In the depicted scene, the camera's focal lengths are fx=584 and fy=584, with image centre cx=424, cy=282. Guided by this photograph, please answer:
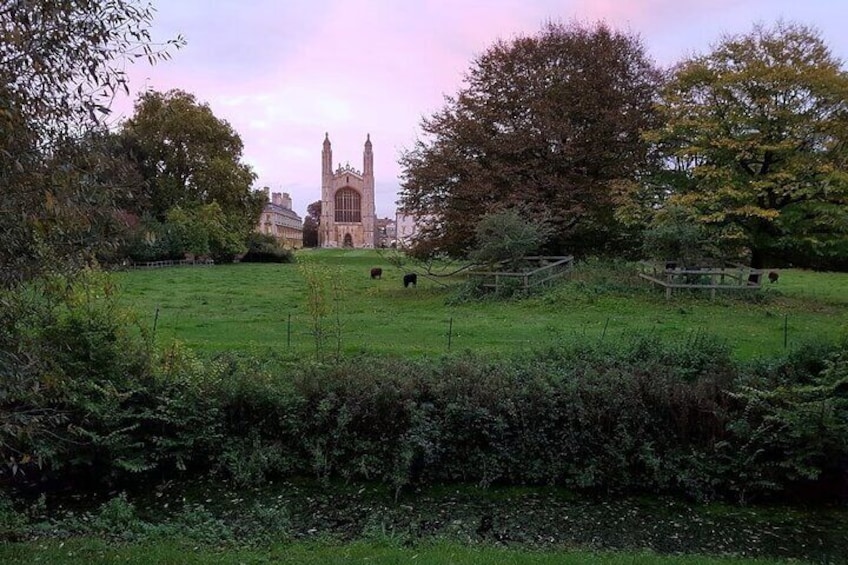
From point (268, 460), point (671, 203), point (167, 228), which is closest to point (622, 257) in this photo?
point (671, 203)

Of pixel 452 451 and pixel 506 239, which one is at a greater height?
pixel 506 239

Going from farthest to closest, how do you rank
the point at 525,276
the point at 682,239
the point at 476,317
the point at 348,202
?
the point at 348,202
the point at 525,276
the point at 682,239
the point at 476,317

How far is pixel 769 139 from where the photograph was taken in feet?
62.5

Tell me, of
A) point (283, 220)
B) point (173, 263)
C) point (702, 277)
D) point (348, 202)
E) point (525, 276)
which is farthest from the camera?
point (283, 220)

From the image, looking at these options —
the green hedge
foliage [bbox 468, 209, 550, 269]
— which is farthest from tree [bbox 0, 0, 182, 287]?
foliage [bbox 468, 209, 550, 269]

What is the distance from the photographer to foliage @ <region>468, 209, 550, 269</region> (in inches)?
734

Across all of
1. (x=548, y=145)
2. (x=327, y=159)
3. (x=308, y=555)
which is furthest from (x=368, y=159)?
(x=308, y=555)

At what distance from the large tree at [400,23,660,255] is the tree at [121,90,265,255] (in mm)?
27646

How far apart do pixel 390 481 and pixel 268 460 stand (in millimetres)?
1561

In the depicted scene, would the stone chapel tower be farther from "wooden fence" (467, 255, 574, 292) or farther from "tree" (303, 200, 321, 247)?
"wooden fence" (467, 255, 574, 292)

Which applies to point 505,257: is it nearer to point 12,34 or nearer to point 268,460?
point 268,460

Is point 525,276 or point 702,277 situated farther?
point 525,276

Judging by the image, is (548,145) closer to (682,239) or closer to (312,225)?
(682,239)

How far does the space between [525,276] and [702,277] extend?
216 inches
